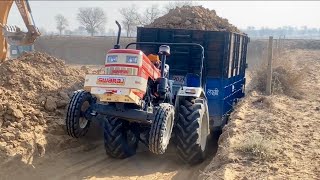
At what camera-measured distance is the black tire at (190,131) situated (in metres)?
7.33

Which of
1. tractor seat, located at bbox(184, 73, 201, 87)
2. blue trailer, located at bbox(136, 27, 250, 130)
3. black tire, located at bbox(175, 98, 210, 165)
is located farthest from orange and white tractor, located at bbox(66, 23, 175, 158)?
blue trailer, located at bbox(136, 27, 250, 130)

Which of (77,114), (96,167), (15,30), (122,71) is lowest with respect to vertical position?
(96,167)

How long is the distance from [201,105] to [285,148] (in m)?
1.63

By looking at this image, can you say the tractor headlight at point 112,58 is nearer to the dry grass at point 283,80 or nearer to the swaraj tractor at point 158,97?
the swaraj tractor at point 158,97

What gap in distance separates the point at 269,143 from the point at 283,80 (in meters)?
7.96

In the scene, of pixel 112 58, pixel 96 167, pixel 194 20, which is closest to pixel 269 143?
pixel 112 58

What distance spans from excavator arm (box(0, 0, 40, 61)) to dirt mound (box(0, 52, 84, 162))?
1575 mm

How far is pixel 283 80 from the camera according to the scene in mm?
14305

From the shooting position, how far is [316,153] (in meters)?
6.97

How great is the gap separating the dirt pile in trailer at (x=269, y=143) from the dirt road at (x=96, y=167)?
92cm

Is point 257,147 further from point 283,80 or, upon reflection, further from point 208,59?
point 283,80

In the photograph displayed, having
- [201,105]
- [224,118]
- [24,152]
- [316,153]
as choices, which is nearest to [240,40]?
[224,118]

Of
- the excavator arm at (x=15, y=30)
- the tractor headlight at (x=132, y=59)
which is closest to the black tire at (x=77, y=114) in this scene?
the tractor headlight at (x=132, y=59)

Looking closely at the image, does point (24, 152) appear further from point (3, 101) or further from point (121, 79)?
point (121, 79)
